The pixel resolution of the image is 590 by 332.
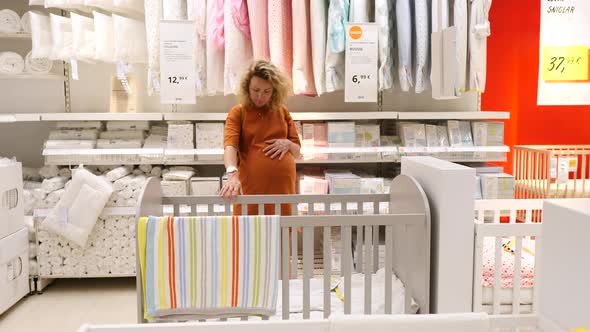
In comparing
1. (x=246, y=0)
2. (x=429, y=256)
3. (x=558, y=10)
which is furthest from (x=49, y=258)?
(x=558, y=10)

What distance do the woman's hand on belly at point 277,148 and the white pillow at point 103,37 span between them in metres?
1.54

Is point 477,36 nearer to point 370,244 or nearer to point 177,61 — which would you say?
point 177,61

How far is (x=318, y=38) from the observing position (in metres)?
3.53

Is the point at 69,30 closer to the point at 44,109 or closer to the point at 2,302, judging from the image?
the point at 44,109

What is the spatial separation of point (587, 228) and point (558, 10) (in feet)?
11.8

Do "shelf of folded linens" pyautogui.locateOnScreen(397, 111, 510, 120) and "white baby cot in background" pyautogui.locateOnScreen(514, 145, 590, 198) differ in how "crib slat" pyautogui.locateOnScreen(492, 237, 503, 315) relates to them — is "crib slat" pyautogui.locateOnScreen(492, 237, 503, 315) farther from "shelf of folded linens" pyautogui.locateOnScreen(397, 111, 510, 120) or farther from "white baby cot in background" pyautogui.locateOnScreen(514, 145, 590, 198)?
"white baby cot in background" pyautogui.locateOnScreen(514, 145, 590, 198)

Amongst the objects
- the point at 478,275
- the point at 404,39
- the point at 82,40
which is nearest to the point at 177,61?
the point at 82,40

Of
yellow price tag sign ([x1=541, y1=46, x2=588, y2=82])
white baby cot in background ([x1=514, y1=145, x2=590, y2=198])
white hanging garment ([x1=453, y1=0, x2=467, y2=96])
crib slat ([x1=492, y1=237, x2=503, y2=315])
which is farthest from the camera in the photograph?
yellow price tag sign ([x1=541, y1=46, x2=588, y2=82])

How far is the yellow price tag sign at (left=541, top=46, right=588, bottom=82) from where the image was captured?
4168 millimetres

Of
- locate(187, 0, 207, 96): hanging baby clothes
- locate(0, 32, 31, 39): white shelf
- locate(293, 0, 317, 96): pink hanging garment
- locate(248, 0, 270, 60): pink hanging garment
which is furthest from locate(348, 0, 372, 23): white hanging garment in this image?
locate(0, 32, 31, 39): white shelf

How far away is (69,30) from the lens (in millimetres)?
3695

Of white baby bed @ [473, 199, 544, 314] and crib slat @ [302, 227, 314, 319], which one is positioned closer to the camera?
crib slat @ [302, 227, 314, 319]

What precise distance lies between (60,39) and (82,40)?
0.52 ft

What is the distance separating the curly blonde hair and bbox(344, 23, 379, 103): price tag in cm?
63
